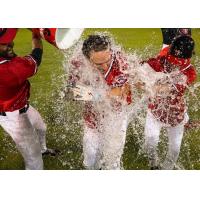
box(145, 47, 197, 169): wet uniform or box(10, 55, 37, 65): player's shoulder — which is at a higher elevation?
box(10, 55, 37, 65): player's shoulder

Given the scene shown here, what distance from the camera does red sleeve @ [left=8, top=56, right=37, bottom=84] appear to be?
2.40 metres

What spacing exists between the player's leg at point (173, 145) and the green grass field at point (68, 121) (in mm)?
23

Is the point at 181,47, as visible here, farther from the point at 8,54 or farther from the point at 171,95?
the point at 8,54

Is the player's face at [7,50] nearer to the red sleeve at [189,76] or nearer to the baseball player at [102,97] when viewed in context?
the baseball player at [102,97]

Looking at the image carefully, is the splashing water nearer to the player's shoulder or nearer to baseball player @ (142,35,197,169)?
baseball player @ (142,35,197,169)

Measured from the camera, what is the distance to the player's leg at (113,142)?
251cm

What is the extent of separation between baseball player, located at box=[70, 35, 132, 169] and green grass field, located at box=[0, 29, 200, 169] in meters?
0.04

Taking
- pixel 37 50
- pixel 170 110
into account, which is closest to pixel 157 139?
pixel 170 110

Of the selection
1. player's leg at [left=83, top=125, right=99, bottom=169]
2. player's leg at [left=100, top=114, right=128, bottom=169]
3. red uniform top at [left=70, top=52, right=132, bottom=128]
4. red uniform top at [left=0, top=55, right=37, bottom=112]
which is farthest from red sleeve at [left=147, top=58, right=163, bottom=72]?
red uniform top at [left=0, top=55, right=37, bottom=112]

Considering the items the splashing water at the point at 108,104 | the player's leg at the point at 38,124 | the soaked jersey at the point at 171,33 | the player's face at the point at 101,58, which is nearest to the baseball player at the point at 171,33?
the soaked jersey at the point at 171,33

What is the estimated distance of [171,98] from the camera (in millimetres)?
2494
